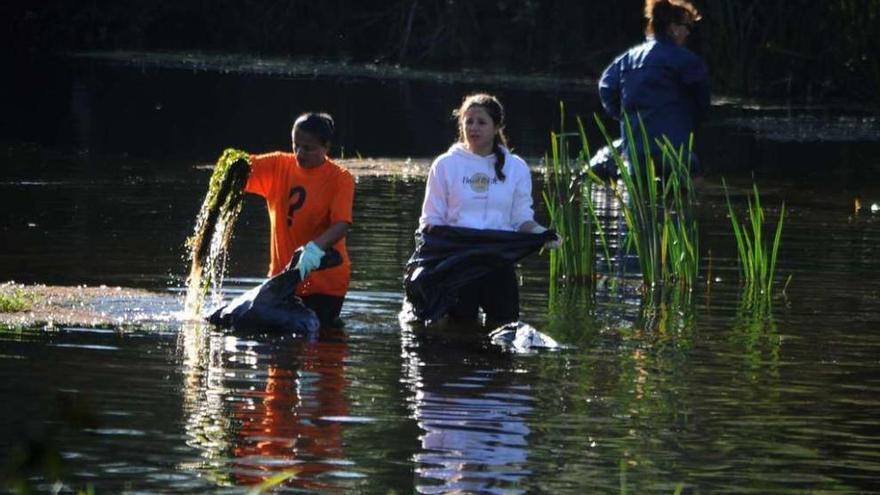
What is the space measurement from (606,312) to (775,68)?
65.9 ft

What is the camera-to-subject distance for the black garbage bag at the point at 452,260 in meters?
10.2

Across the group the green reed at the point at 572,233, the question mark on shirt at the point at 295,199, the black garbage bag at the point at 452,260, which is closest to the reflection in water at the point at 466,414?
the black garbage bag at the point at 452,260

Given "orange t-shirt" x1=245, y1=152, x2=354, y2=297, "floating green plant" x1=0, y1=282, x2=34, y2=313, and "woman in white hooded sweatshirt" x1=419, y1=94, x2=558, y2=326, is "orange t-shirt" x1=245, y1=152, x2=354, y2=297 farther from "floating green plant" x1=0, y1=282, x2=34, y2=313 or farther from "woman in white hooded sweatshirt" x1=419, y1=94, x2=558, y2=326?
"floating green plant" x1=0, y1=282, x2=34, y2=313

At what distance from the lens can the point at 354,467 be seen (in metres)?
6.87

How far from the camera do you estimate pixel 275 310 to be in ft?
32.0

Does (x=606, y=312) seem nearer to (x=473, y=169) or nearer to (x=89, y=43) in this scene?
(x=473, y=169)

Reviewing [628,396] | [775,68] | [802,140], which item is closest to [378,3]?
[775,68]

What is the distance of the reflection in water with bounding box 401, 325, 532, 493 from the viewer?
675cm

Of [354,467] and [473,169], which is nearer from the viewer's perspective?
[354,467]

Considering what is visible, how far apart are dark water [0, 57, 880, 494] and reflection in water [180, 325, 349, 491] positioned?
0.06 ft

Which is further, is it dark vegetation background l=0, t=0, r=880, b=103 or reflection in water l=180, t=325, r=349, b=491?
dark vegetation background l=0, t=0, r=880, b=103

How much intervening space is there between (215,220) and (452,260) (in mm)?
1156

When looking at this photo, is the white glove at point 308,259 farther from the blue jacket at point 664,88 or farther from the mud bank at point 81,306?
the blue jacket at point 664,88

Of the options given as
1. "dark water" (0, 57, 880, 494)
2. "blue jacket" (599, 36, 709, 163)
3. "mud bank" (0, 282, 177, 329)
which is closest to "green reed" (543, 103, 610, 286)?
"dark water" (0, 57, 880, 494)
